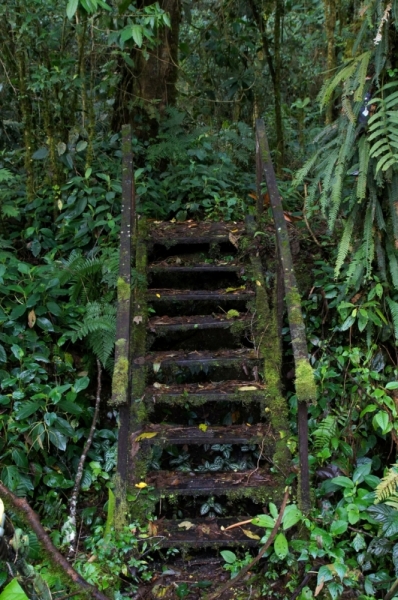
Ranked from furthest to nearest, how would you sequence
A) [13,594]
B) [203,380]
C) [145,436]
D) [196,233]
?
[196,233] < [203,380] < [145,436] < [13,594]

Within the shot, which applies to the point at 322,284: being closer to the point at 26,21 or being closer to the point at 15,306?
the point at 15,306

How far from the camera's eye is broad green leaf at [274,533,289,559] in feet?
8.73

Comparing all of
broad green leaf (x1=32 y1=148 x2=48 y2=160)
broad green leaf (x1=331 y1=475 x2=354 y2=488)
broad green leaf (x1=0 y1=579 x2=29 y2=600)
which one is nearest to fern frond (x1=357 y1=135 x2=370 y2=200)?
broad green leaf (x1=331 y1=475 x2=354 y2=488)

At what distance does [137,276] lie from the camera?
13.4ft

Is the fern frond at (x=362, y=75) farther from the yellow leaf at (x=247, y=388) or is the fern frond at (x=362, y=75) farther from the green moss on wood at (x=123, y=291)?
the yellow leaf at (x=247, y=388)

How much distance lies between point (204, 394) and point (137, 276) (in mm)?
1152

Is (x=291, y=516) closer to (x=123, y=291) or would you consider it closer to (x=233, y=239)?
(x=123, y=291)

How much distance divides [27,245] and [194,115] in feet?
11.0

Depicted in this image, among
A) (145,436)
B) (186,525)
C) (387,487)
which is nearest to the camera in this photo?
(387,487)

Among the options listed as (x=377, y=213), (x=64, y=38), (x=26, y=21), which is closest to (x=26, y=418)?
(x=377, y=213)

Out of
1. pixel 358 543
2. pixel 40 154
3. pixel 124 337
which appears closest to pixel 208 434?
pixel 124 337

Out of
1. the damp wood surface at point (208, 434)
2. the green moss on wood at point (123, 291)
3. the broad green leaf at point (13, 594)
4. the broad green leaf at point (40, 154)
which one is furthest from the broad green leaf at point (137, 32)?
the broad green leaf at point (13, 594)

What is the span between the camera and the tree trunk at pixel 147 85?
604cm

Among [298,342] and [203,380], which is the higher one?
[298,342]
